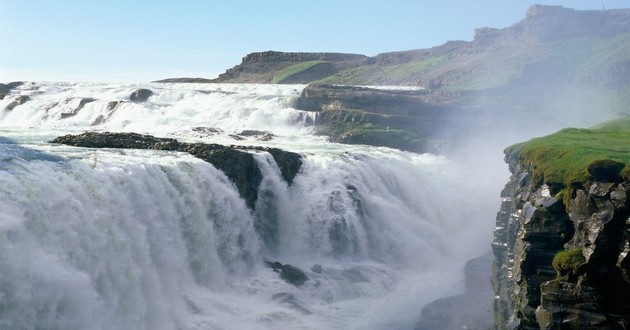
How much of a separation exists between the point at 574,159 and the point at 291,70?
8904 cm

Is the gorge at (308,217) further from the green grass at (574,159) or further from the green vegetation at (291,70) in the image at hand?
the green vegetation at (291,70)

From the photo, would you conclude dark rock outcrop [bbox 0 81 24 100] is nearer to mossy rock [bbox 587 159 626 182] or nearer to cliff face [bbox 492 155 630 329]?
cliff face [bbox 492 155 630 329]

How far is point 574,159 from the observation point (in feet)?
63.9

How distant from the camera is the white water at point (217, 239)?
59.1ft

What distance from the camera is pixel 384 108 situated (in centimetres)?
6412

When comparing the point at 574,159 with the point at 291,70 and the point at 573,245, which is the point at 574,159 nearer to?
the point at 573,245

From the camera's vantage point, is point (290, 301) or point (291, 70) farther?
point (291, 70)

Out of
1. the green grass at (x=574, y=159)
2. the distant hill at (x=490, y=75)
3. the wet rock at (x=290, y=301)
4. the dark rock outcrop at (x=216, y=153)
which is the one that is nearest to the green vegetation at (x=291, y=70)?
the distant hill at (x=490, y=75)

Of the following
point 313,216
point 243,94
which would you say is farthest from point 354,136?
point 313,216

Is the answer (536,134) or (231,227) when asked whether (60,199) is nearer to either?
(231,227)

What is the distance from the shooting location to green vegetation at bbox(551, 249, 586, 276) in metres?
15.9

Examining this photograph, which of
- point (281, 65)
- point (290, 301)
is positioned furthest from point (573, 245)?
point (281, 65)

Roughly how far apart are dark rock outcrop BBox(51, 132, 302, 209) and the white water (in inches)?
27.6

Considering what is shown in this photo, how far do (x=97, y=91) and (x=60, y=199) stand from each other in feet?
180
